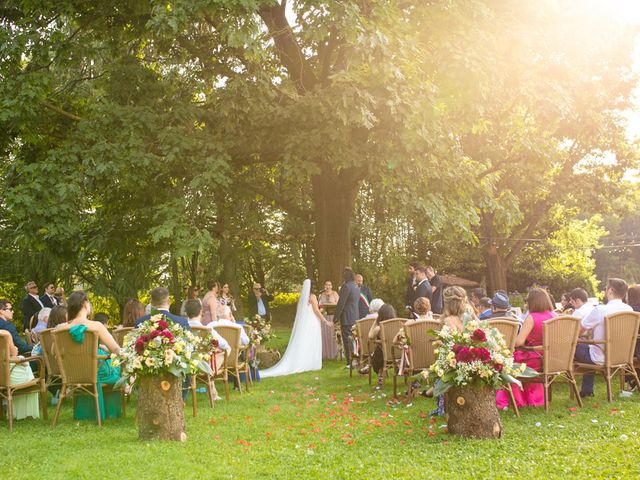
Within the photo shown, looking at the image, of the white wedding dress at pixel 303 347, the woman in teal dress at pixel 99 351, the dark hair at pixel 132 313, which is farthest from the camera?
the white wedding dress at pixel 303 347

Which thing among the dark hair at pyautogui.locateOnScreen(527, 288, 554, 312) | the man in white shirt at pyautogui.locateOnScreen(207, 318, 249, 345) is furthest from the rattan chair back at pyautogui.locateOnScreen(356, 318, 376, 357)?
the dark hair at pyautogui.locateOnScreen(527, 288, 554, 312)

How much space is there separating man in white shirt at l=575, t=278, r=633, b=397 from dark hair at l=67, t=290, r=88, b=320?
20.4ft

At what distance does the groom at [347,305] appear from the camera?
14375 mm

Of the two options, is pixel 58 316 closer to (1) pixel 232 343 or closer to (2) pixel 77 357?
(2) pixel 77 357

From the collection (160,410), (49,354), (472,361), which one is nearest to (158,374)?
(160,410)

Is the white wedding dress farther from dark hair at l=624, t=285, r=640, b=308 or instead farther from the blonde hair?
dark hair at l=624, t=285, r=640, b=308

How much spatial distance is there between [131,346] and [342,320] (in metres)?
7.94

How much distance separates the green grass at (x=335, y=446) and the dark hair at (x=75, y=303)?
1311 millimetres

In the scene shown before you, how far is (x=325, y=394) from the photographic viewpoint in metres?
10.7

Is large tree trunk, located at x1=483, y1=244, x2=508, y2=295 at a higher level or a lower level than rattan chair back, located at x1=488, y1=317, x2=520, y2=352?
higher

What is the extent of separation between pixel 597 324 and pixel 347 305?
6.27 metres

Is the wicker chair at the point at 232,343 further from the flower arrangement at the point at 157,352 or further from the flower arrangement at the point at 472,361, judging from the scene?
the flower arrangement at the point at 472,361

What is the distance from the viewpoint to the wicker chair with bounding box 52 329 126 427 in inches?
322

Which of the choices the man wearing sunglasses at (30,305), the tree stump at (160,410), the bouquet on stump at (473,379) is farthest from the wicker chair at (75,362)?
the man wearing sunglasses at (30,305)
